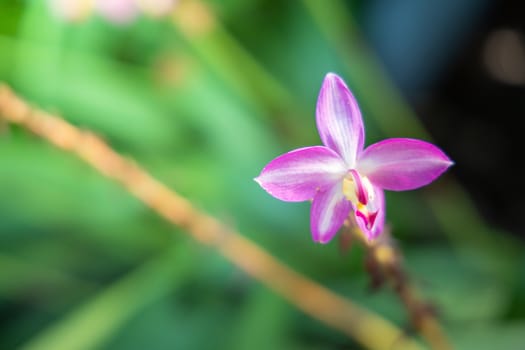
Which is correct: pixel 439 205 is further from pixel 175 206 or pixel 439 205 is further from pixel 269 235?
pixel 175 206

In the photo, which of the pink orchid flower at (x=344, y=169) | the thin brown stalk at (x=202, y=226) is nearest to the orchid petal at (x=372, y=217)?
the pink orchid flower at (x=344, y=169)

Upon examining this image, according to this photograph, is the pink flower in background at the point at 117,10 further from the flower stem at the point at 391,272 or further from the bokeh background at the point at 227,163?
the flower stem at the point at 391,272

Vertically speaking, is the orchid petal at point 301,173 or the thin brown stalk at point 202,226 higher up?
the thin brown stalk at point 202,226

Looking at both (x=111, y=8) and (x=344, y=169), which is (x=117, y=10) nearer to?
(x=111, y=8)

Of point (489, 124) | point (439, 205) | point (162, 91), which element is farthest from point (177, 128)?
point (489, 124)

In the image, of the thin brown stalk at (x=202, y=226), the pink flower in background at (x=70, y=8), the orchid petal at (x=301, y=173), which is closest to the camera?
the orchid petal at (x=301, y=173)

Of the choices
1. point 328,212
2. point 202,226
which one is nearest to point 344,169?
point 328,212

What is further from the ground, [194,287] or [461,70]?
[461,70]
